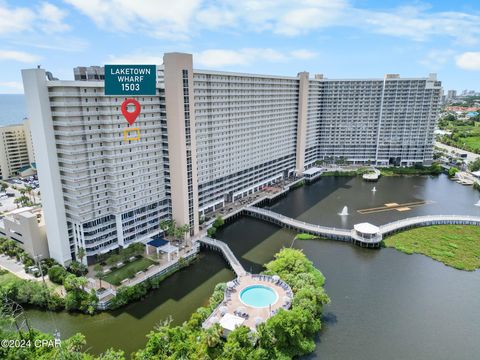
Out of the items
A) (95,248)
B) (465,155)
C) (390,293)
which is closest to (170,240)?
(95,248)

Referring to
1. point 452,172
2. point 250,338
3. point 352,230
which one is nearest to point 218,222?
point 352,230

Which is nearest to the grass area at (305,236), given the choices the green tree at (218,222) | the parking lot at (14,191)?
the green tree at (218,222)

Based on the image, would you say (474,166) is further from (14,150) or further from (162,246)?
(14,150)

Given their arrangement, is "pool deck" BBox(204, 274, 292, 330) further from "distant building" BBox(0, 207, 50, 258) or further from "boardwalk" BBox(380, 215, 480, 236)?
"boardwalk" BBox(380, 215, 480, 236)

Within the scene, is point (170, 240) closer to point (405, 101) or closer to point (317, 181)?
point (317, 181)

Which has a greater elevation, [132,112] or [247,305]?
[132,112]

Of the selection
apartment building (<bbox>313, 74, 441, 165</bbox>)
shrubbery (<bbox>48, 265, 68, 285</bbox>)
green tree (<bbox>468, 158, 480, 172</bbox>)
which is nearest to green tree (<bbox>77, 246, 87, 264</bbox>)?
shrubbery (<bbox>48, 265, 68, 285</bbox>)
